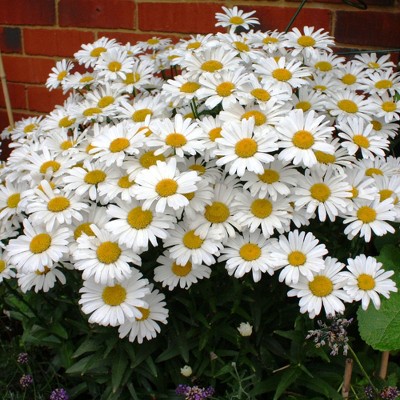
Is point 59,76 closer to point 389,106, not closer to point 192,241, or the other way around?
point 192,241

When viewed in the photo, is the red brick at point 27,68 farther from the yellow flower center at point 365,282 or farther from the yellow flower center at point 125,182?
the yellow flower center at point 365,282

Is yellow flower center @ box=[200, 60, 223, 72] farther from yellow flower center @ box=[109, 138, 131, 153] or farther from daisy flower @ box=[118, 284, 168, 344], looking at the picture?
daisy flower @ box=[118, 284, 168, 344]

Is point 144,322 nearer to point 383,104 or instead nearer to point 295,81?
point 295,81

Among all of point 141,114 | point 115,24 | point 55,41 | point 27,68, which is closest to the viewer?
Answer: point 141,114

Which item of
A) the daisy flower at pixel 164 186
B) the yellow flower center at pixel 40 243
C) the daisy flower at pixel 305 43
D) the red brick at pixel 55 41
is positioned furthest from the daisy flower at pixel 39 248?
the red brick at pixel 55 41

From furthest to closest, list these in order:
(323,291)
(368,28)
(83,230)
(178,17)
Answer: (178,17) < (368,28) < (83,230) < (323,291)

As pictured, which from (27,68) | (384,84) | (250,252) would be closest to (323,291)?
(250,252)

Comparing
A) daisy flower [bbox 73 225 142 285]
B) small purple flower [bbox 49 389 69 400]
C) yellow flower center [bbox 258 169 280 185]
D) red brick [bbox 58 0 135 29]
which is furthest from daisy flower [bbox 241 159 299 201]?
red brick [bbox 58 0 135 29]

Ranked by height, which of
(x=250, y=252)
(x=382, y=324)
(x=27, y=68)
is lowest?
(x=382, y=324)
